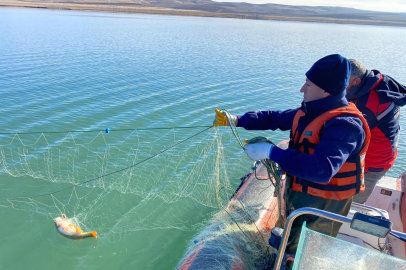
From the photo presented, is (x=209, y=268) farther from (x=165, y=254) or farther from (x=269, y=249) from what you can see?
(x=165, y=254)

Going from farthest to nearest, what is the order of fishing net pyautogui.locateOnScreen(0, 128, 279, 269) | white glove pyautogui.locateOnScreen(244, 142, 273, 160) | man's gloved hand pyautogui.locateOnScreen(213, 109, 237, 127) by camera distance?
fishing net pyautogui.locateOnScreen(0, 128, 279, 269), man's gloved hand pyautogui.locateOnScreen(213, 109, 237, 127), white glove pyautogui.locateOnScreen(244, 142, 273, 160)

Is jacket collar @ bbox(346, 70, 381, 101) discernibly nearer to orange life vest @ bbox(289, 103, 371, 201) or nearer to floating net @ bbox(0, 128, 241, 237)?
orange life vest @ bbox(289, 103, 371, 201)

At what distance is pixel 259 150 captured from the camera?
102 inches

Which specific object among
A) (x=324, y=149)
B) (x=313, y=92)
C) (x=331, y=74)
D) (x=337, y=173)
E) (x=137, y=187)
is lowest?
(x=137, y=187)

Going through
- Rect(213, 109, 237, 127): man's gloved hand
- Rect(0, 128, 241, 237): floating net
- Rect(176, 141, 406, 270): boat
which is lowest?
Rect(0, 128, 241, 237): floating net

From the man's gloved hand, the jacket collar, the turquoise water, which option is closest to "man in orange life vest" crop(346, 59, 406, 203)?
the jacket collar

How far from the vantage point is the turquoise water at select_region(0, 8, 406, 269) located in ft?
15.9

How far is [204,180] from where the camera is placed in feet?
21.5

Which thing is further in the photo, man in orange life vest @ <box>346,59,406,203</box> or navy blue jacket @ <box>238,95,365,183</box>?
man in orange life vest @ <box>346,59,406,203</box>

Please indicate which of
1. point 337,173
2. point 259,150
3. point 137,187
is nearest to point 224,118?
point 259,150

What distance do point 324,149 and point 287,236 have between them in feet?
2.26

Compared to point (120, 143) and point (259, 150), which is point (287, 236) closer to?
point (259, 150)

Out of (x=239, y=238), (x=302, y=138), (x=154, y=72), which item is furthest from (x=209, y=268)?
(x=154, y=72)

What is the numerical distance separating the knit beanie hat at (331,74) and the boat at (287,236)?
0.91m
